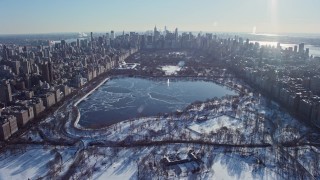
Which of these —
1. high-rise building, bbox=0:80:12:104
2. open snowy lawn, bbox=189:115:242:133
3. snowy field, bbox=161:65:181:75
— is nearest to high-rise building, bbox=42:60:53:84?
high-rise building, bbox=0:80:12:104

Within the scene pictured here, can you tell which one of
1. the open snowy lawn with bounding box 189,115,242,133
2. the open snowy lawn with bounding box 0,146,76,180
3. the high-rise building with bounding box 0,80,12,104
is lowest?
the open snowy lawn with bounding box 0,146,76,180

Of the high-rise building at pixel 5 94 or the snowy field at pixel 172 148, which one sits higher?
the high-rise building at pixel 5 94

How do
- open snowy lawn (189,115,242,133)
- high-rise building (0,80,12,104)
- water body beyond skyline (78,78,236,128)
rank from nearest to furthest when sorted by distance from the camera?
open snowy lawn (189,115,242,133) < water body beyond skyline (78,78,236,128) < high-rise building (0,80,12,104)

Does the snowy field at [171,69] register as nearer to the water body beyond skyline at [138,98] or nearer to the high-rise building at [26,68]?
the water body beyond skyline at [138,98]

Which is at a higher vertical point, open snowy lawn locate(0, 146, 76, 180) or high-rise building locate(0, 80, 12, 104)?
high-rise building locate(0, 80, 12, 104)

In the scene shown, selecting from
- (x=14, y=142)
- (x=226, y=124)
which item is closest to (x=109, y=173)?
(x=14, y=142)

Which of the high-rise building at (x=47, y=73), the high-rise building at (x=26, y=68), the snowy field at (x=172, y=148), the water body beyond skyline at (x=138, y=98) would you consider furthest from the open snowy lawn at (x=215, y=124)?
the high-rise building at (x=26, y=68)

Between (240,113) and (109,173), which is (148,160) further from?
(240,113)

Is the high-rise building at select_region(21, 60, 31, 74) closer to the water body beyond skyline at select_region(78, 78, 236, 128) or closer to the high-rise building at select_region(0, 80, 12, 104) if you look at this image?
the water body beyond skyline at select_region(78, 78, 236, 128)

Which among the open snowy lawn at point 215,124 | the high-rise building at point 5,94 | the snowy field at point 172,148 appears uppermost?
the high-rise building at point 5,94
